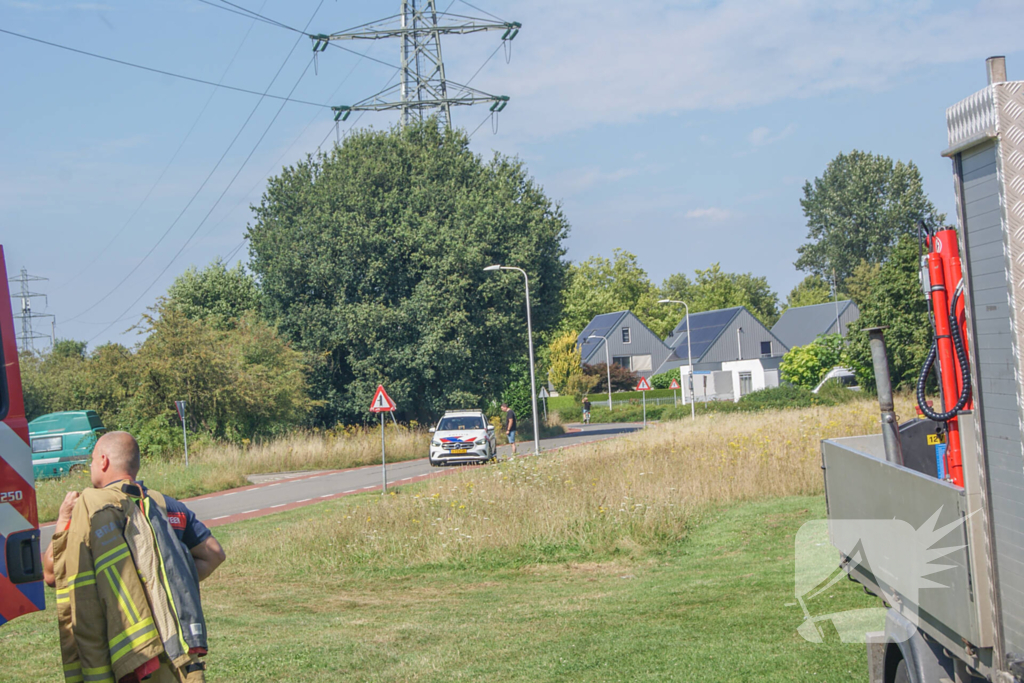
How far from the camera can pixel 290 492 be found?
2456 centimetres

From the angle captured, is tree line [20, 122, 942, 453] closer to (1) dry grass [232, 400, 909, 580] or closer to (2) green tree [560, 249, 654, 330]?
(1) dry grass [232, 400, 909, 580]

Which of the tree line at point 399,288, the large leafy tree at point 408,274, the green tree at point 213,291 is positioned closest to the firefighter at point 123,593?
the tree line at point 399,288

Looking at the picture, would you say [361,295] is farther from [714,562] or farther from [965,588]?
[965,588]

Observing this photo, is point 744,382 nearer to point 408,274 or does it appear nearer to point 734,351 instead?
point 734,351

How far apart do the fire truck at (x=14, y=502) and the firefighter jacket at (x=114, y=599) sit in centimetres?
161

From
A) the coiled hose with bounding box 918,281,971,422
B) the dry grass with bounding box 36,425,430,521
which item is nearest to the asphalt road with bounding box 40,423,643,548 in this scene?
the dry grass with bounding box 36,425,430,521

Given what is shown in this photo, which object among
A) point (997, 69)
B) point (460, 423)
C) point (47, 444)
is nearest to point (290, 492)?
point (47, 444)

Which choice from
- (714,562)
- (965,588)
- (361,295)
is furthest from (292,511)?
(361,295)

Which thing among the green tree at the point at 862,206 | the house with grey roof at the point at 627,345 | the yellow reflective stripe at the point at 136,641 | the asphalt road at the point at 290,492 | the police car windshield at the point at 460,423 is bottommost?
the asphalt road at the point at 290,492

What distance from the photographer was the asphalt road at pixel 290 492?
2041 centimetres

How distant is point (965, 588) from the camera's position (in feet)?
9.91

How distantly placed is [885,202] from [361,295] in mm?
74447

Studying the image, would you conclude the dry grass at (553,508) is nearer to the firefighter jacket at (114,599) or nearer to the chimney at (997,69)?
the firefighter jacket at (114,599)

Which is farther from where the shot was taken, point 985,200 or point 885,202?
point 885,202
